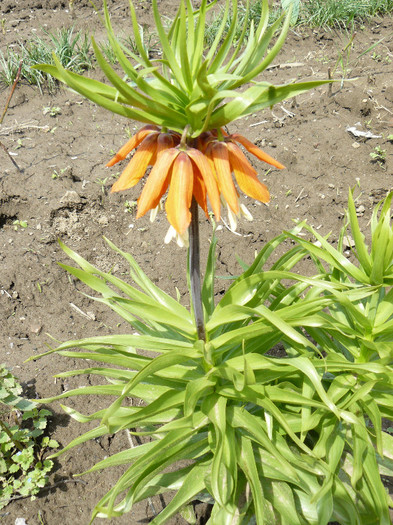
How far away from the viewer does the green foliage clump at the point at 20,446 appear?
221cm

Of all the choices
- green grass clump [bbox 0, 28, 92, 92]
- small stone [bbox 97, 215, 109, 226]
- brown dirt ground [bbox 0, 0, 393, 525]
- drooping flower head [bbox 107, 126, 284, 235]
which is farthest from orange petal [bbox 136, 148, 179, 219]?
green grass clump [bbox 0, 28, 92, 92]

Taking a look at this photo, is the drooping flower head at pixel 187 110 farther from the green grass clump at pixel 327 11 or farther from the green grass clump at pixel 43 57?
the green grass clump at pixel 327 11

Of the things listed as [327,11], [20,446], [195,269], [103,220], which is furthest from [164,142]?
[327,11]

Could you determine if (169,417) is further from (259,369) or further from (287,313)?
(287,313)

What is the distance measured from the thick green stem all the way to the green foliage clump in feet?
3.26

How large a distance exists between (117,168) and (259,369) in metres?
2.53

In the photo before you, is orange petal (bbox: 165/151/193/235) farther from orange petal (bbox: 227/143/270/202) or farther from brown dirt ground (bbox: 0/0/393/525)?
brown dirt ground (bbox: 0/0/393/525)

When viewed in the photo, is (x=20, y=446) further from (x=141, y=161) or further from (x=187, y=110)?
(x=187, y=110)

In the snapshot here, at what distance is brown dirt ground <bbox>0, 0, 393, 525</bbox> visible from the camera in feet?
8.49

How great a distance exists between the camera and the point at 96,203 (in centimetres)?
358

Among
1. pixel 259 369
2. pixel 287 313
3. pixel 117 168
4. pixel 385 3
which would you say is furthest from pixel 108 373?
pixel 385 3

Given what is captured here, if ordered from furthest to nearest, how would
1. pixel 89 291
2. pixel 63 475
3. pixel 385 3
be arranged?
pixel 385 3 < pixel 89 291 < pixel 63 475

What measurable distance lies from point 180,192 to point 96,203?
2.52 metres

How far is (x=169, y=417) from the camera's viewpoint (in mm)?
1823
